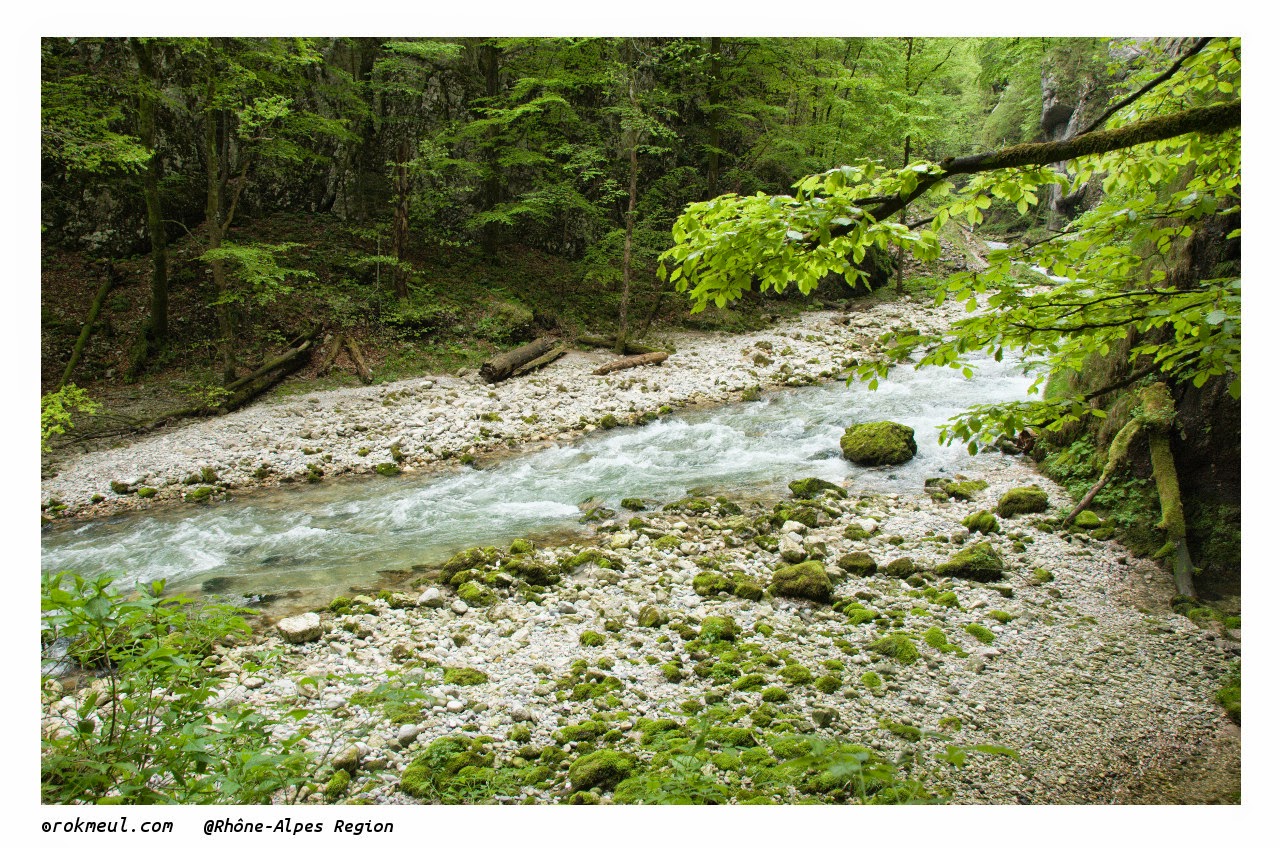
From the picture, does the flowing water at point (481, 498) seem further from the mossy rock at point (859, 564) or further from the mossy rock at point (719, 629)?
the mossy rock at point (719, 629)

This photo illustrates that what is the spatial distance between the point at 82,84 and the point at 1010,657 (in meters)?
10.5

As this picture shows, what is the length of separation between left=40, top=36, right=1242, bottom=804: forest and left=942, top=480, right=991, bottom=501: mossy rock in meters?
0.10

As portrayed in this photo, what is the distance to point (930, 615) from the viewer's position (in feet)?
14.2

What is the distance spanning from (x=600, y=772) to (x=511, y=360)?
31.8ft

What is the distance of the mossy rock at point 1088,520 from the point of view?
545cm

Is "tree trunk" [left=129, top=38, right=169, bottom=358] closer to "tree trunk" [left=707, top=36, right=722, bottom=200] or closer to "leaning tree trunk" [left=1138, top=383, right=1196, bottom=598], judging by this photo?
"tree trunk" [left=707, top=36, right=722, bottom=200]

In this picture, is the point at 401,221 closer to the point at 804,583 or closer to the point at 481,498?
the point at 481,498

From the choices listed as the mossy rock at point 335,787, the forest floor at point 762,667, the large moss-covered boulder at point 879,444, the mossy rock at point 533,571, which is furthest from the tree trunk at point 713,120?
the mossy rock at point 335,787

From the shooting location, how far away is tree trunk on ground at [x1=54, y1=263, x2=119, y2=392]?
27.8ft

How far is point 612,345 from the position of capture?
44.1ft

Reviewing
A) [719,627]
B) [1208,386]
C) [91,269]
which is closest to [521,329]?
[91,269]

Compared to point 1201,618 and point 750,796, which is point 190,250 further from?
point 1201,618

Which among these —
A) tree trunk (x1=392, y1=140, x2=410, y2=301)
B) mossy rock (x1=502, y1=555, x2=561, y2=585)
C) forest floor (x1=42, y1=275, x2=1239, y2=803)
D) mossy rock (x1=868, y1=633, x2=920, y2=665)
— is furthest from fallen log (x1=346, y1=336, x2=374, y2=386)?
mossy rock (x1=868, y1=633, x2=920, y2=665)

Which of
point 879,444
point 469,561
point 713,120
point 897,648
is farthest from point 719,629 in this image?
point 713,120
